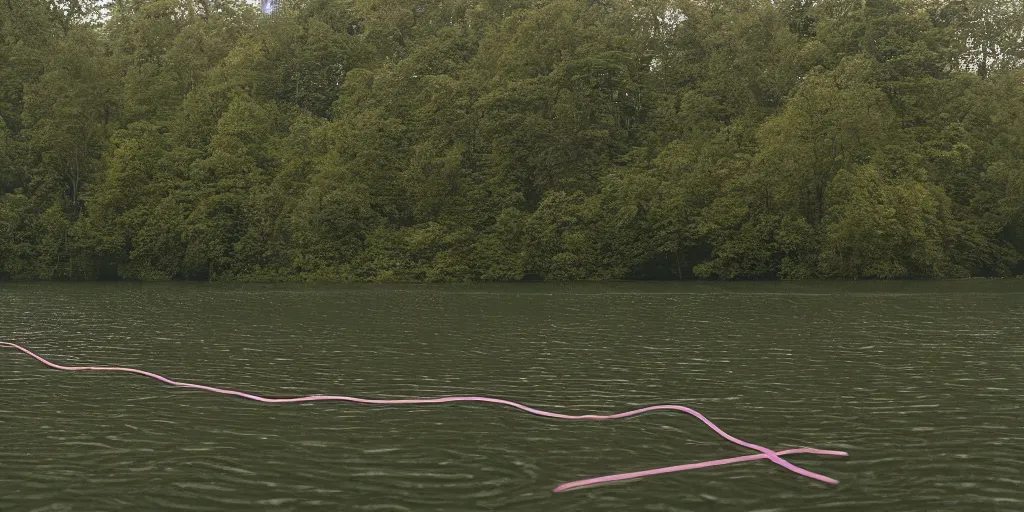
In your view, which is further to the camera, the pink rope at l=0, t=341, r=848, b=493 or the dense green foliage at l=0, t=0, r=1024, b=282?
the dense green foliage at l=0, t=0, r=1024, b=282

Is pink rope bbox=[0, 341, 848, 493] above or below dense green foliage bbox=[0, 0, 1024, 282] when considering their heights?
below

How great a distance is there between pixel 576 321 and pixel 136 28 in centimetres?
7014

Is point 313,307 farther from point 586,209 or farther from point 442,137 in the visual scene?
point 442,137

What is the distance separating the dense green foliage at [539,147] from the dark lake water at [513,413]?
3251 cm

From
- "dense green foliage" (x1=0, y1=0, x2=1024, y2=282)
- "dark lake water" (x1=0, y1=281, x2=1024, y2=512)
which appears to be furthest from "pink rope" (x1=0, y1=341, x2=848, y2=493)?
"dense green foliage" (x1=0, y1=0, x2=1024, y2=282)

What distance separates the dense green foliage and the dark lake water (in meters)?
32.5

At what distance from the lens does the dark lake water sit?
35.5 feet

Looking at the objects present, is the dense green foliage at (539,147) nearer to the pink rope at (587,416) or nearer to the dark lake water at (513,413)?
the dark lake water at (513,413)

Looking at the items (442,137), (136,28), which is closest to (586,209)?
(442,137)

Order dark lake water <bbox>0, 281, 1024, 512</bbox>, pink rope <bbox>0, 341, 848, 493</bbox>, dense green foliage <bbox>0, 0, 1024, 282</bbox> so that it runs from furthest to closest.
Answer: dense green foliage <bbox>0, 0, 1024, 282</bbox> → pink rope <bbox>0, 341, 848, 493</bbox> → dark lake water <bbox>0, 281, 1024, 512</bbox>

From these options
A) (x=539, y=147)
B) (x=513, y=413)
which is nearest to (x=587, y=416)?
(x=513, y=413)

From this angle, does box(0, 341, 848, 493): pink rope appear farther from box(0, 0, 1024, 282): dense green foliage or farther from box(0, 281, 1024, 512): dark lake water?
box(0, 0, 1024, 282): dense green foliage

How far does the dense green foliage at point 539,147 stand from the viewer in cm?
6644

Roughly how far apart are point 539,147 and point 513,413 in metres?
59.2
